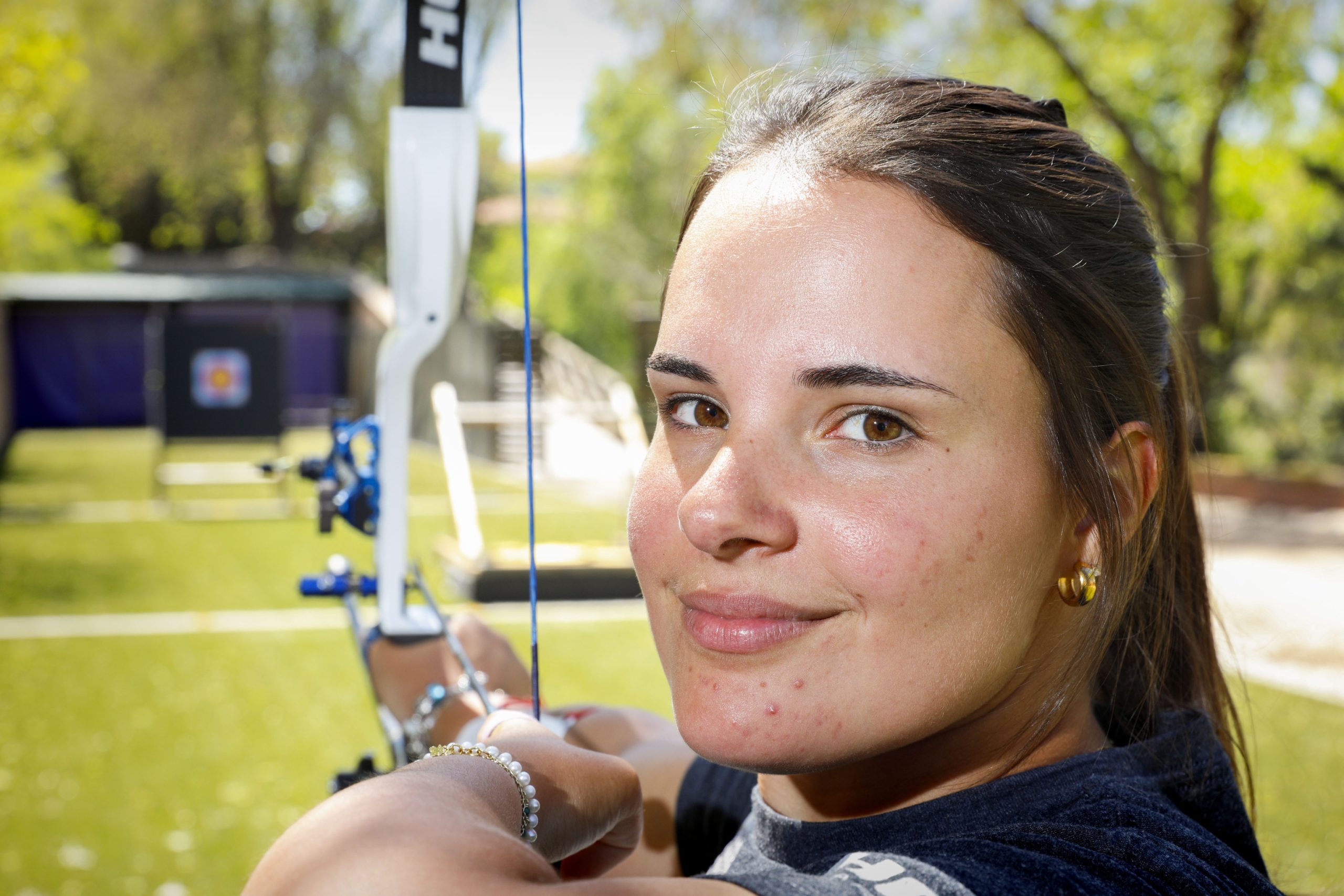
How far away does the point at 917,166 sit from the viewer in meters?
0.95

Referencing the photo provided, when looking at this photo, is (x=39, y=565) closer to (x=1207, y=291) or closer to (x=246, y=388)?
(x=246, y=388)

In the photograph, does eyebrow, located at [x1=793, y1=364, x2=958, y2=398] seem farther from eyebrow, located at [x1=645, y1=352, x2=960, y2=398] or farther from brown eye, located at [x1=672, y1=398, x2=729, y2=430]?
brown eye, located at [x1=672, y1=398, x2=729, y2=430]

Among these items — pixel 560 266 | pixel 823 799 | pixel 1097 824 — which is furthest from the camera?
pixel 560 266

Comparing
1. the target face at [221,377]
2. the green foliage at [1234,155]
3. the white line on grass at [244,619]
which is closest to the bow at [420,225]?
the white line on grass at [244,619]

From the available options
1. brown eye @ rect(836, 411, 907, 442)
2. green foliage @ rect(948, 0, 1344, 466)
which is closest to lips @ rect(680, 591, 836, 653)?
brown eye @ rect(836, 411, 907, 442)

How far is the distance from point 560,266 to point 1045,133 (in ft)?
106

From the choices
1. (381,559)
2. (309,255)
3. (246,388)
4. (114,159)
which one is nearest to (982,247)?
(381,559)

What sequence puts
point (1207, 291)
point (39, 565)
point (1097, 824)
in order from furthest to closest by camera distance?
point (1207, 291)
point (39, 565)
point (1097, 824)

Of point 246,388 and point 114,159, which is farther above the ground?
point 114,159

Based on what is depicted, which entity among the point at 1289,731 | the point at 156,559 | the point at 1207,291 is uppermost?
the point at 1207,291

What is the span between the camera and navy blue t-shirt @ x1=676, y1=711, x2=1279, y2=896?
0.76 meters

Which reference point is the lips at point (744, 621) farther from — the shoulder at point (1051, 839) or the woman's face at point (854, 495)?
the shoulder at point (1051, 839)

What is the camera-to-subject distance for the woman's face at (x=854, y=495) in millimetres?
869

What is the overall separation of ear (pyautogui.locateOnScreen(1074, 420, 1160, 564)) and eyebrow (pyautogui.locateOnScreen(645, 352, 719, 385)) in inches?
13.8
